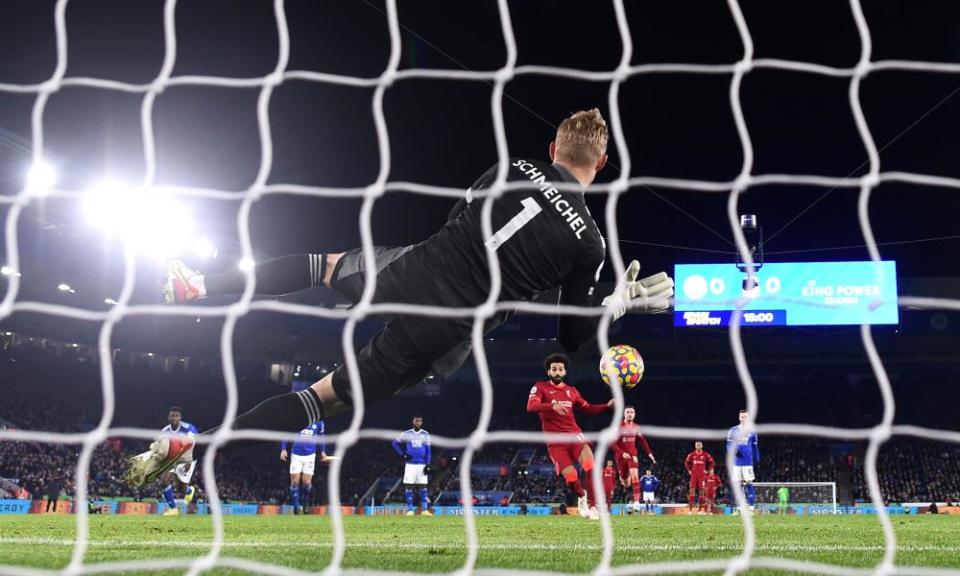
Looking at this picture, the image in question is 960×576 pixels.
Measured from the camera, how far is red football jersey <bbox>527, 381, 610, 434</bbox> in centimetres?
1068

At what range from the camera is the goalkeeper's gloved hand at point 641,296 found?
146 inches

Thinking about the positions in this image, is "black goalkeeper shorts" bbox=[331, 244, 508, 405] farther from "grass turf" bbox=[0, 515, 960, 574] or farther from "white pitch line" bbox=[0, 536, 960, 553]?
"white pitch line" bbox=[0, 536, 960, 553]

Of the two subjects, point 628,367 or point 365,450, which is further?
point 365,450

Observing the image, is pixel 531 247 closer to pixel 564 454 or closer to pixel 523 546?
pixel 523 546

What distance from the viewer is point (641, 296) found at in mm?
3848

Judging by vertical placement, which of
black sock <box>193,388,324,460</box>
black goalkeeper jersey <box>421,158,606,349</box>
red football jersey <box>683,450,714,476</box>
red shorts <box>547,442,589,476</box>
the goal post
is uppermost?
black goalkeeper jersey <box>421,158,606,349</box>

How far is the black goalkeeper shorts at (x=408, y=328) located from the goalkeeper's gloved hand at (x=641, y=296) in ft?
1.61

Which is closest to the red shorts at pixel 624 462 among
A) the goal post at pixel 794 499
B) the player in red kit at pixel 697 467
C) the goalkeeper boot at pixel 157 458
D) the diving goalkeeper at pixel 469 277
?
the player in red kit at pixel 697 467

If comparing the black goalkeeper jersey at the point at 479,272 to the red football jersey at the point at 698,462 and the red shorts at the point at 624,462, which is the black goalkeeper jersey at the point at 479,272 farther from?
the red football jersey at the point at 698,462

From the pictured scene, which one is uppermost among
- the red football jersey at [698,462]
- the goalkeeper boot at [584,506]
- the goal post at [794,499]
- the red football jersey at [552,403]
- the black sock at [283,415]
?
the red football jersey at [552,403]

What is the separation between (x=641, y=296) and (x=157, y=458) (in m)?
2.15

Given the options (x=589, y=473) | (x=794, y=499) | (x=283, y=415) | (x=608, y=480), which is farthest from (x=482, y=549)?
(x=794, y=499)

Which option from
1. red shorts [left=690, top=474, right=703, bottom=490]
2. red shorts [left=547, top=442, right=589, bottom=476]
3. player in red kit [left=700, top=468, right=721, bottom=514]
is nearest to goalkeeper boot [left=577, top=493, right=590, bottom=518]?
red shorts [left=547, top=442, right=589, bottom=476]

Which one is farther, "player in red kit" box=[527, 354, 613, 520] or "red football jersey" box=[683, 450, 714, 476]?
"red football jersey" box=[683, 450, 714, 476]
